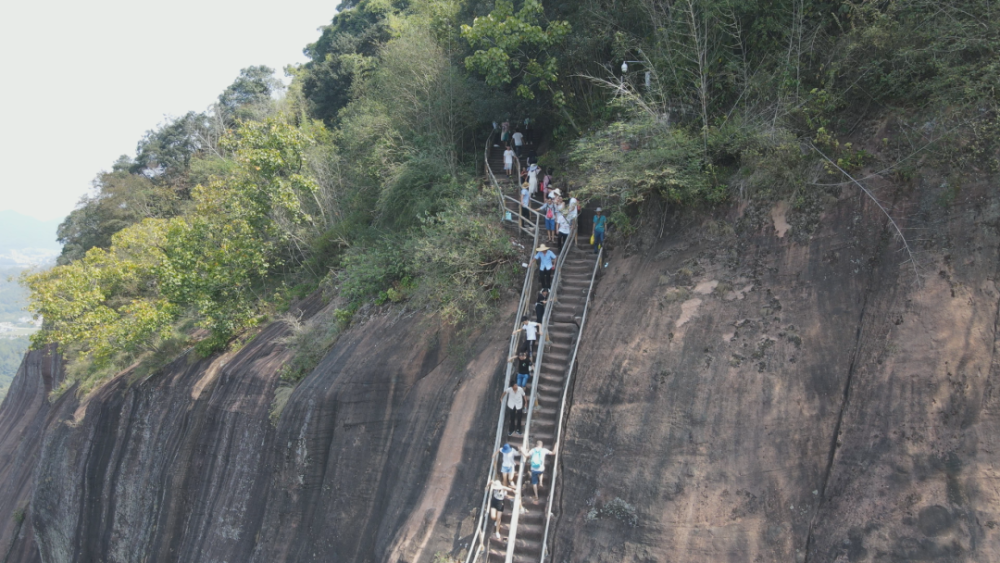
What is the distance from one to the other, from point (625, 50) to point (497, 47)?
3731 millimetres

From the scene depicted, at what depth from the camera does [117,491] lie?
70.4 ft

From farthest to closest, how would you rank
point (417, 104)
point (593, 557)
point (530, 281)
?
1. point (417, 104)
2. point (530, 281)
3. point (593, 557)

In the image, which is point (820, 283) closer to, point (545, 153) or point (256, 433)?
point (545, 153)

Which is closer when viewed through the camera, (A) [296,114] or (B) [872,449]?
(B) [872,449]

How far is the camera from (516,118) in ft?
66.4

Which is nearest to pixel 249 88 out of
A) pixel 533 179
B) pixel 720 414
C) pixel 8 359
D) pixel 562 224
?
pixel 533 179

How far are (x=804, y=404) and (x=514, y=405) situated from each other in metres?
4.79

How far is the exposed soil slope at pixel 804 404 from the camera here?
28.2 feet

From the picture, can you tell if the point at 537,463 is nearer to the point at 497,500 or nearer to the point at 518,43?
the point at 497,500

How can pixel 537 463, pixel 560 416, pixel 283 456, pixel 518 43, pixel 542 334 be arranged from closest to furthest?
pixel 537 463
pixel 560 416
pixel 542 334
pixel 283 456
pixel 518 43

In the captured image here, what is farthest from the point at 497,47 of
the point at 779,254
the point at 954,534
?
the point at 954,534

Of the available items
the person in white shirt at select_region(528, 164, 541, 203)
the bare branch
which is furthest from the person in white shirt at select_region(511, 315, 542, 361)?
the bare branch

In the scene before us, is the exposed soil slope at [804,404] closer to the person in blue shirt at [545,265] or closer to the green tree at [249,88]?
the person in blue shirt at [545,265]

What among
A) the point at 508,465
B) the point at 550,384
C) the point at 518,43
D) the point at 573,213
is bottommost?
the point at 508,465
